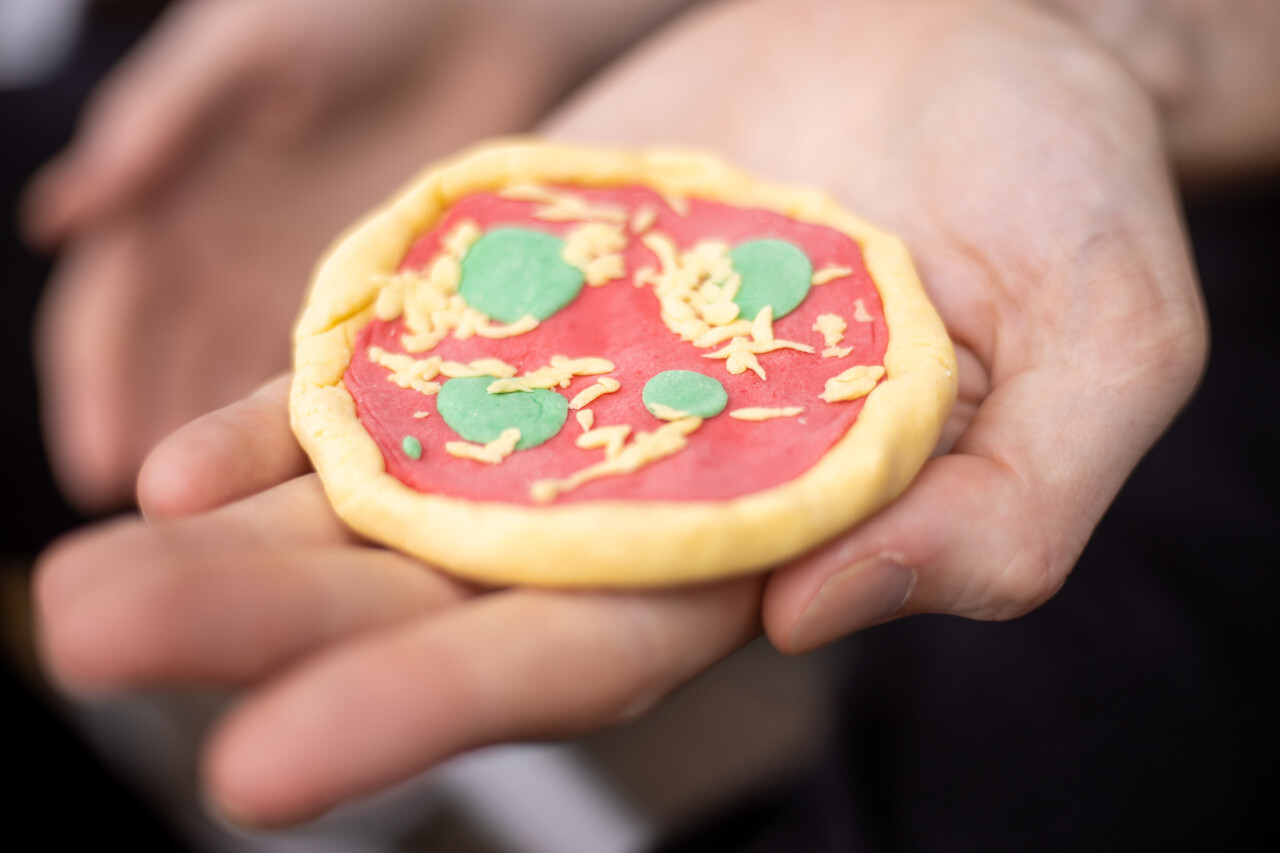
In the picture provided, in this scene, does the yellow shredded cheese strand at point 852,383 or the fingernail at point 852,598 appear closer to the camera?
the fingernail at point 852,598

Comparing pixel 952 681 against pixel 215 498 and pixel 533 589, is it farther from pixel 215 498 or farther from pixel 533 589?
pixel 215 498

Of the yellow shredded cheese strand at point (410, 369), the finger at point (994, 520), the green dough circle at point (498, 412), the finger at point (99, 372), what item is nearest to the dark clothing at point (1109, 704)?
the finger at point (994, 520)

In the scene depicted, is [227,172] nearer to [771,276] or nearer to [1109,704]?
[771,276]

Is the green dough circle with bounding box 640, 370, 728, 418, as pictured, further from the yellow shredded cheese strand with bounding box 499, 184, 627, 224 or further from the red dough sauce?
the yellow shredded cheese strand with bounding box 499, 184, 627, 224

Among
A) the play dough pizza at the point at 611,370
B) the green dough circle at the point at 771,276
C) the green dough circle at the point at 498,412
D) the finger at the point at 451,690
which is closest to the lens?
the finger at the point at 451,690

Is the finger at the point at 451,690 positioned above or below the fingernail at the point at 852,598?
above

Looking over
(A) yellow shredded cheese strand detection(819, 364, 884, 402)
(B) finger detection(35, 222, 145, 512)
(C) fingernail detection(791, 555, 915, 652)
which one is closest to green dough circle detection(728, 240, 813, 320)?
(A) yellow shredded cheese strand detection(819, 364, 884, 402)

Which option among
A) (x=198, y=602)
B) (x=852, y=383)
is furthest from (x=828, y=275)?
(x=198, y=602)

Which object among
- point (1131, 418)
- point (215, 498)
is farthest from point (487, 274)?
point (1131, 418)

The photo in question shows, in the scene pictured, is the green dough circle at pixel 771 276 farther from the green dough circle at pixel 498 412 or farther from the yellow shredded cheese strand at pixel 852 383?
the green dough circle at pixel 498 412
